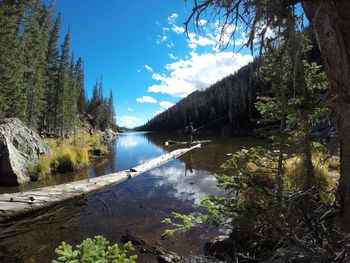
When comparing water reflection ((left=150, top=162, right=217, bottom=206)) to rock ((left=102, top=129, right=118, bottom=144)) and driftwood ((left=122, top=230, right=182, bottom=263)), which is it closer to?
driftwood ((left=122, top=230, right=182, bottom=263))

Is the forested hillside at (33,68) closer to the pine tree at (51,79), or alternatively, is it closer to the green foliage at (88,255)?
the pine tree at (51,79)

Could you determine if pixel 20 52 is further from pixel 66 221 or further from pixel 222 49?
pixel 222 49

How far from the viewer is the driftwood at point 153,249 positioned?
648 centimetres

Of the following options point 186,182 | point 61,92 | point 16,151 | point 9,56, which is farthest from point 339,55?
point 61,92

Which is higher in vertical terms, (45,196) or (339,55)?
(339,55)

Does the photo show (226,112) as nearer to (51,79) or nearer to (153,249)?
(51,79)

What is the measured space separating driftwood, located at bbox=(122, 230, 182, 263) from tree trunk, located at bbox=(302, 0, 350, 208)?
4864mm

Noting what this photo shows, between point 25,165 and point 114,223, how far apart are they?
9021mm

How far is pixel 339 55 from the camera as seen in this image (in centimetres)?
218

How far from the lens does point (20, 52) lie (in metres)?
23.1

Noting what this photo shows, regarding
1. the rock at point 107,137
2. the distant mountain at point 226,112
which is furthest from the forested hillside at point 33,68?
the distant mountain at point 226,112

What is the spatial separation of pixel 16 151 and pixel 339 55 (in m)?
16.5

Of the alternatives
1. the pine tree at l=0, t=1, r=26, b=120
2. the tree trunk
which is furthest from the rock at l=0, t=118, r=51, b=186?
the tree trunk

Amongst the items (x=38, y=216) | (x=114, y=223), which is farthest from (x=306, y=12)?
(x=38, y=216)
